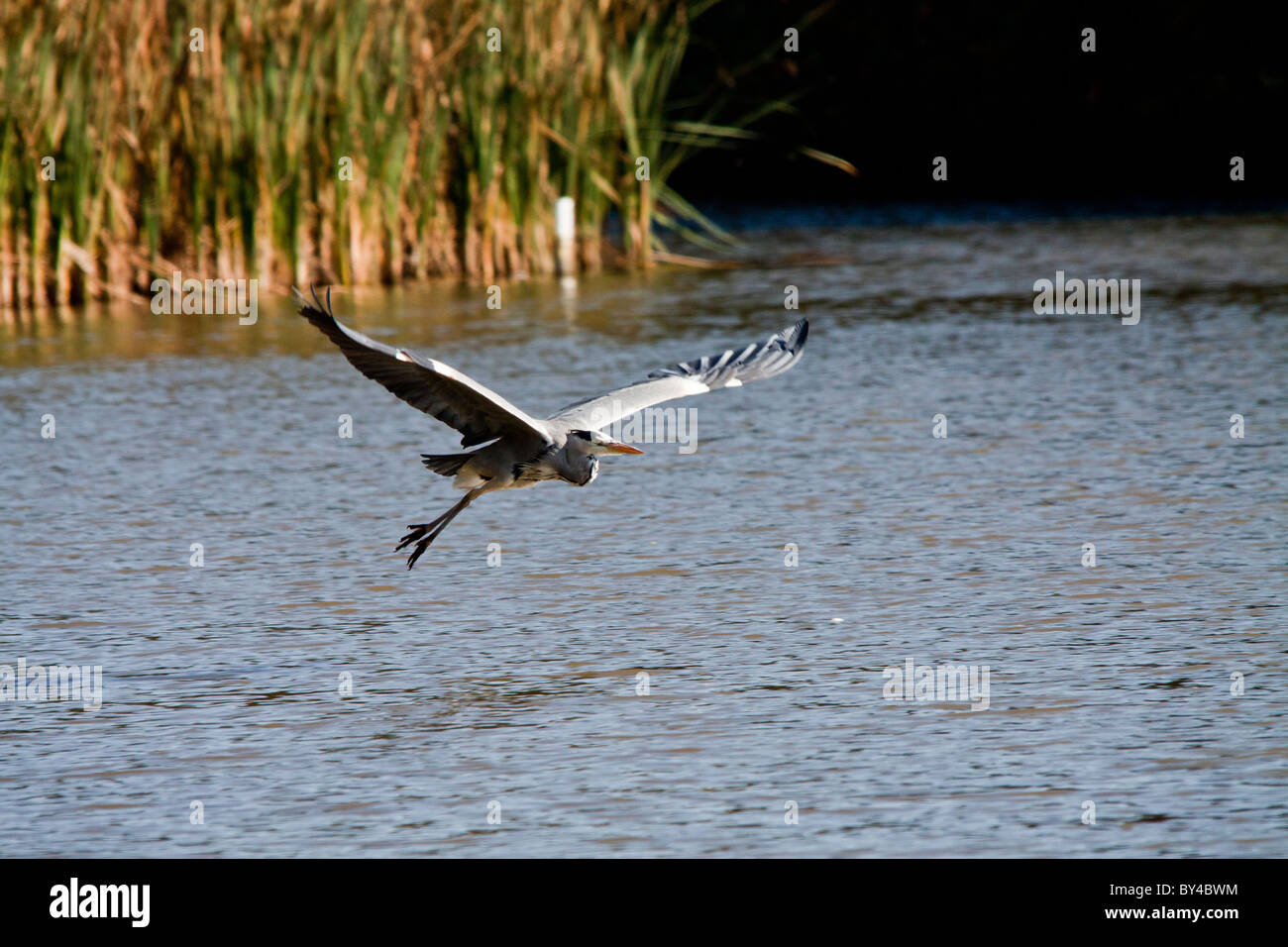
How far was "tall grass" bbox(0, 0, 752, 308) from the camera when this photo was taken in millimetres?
12859

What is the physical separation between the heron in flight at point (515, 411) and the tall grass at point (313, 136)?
711cm

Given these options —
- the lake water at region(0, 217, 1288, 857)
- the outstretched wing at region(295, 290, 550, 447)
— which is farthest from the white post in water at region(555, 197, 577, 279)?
the outstretched wing at region(295, 290, 550, 447)

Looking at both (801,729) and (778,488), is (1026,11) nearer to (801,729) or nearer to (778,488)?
(778,488)

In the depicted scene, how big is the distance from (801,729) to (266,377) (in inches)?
267

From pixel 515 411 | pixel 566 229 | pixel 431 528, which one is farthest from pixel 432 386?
pixel 566 229

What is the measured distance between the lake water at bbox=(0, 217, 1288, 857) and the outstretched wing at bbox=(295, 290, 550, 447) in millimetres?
659

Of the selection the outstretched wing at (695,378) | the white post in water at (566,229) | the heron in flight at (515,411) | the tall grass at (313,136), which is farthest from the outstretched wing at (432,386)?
the white post in water at (566,229)

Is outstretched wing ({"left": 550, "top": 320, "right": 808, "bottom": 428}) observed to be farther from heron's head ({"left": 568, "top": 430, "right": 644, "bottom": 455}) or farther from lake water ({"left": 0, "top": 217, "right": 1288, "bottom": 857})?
lake water ({"left": 0, "top": 217, "right": 1288, "bottom": 857})

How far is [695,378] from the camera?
662 centimetres

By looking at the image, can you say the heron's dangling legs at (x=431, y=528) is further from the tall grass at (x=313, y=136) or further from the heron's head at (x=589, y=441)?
the tall grass at (x=313, y=136)

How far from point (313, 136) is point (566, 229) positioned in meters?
2.30

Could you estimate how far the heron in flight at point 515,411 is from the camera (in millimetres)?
5473

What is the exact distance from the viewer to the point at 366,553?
24.3 feet
